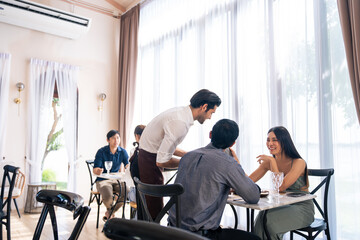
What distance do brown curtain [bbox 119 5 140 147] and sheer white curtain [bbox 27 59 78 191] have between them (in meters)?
0.89

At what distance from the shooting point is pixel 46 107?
5.40 metres

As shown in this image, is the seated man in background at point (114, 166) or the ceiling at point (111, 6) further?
the ceiling at point (111, 6)

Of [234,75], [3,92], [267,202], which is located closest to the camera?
[267,202]

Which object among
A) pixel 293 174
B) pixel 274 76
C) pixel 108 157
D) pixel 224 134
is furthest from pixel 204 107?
pixel 108 157

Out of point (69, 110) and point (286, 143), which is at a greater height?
point (69, 110)

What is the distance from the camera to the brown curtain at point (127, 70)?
19.2 feet

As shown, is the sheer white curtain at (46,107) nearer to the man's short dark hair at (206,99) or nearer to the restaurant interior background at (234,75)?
the restaurant interior background at (234,75)

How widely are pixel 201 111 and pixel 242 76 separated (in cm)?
163

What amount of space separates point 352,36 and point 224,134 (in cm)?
173

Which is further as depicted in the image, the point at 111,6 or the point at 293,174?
the point at 111,6

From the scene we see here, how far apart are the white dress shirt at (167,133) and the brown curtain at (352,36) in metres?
1.47

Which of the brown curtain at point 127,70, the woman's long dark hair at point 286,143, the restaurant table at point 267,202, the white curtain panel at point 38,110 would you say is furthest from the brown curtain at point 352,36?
the white curtain panel at point 38,110

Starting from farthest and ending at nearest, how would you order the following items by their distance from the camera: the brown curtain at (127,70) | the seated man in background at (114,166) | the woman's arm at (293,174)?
the brown curtain at (127,70) → the seated man in background at (114,166) → the woman's arm at (293,174)

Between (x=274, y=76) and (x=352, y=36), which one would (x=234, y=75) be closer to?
(x=274, y=76)
